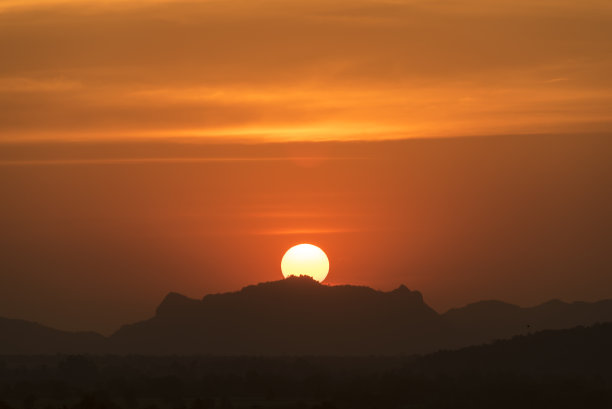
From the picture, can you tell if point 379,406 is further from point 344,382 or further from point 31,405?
point 31,405

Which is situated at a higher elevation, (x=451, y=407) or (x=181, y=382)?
(x=181, y=382)

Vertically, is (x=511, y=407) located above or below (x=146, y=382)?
below

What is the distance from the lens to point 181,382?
7598 inches

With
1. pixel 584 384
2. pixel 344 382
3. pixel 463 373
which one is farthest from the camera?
pixel 463 373

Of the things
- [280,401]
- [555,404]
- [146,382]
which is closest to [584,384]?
[555,404]

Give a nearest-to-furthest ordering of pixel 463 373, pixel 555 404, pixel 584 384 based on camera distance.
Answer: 1. pixel 555 404
2. pixel 584 384
3. pixel 463 373

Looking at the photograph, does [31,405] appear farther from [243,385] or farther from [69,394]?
[243,385]

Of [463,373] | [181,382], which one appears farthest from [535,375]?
[181,382]

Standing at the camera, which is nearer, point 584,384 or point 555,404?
point 555,404

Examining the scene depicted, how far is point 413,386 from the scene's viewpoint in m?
175

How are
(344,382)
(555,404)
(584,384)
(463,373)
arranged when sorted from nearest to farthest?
(555,404) < (584,384) < (344,382) < (463,373)

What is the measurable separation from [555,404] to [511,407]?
19.3 ft

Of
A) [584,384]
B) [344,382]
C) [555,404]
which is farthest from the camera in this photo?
[344,382]

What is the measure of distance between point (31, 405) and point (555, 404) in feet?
231
